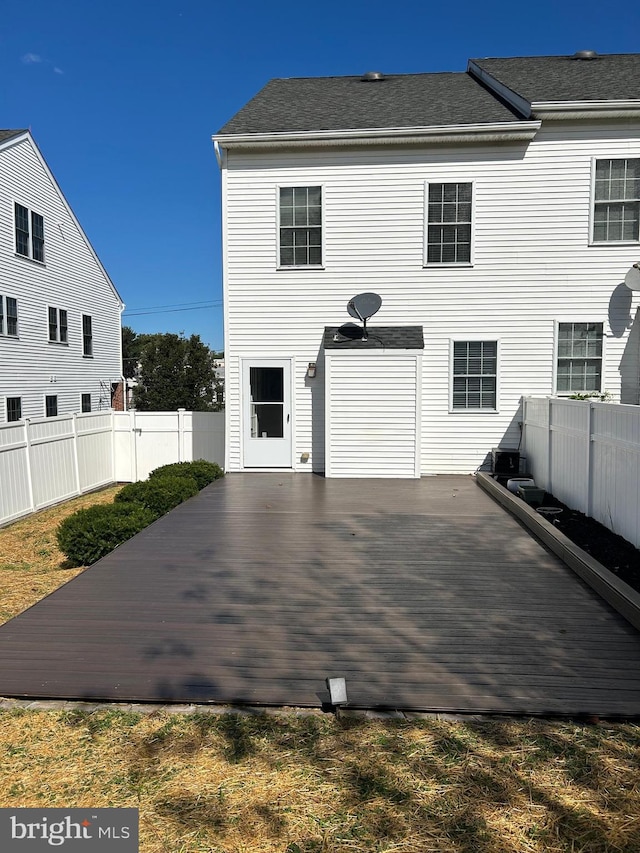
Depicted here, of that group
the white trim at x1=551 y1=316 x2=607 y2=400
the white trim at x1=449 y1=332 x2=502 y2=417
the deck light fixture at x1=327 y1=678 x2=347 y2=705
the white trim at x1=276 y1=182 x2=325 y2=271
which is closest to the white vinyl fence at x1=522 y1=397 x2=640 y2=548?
the white trim at x1=449 y1=332 x2=502 y2=417

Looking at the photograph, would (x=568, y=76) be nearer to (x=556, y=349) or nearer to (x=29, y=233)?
(x=556, y=349)

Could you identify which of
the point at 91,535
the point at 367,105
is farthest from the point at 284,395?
the point at 367,105

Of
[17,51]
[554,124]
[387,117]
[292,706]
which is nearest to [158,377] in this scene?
[17,51]

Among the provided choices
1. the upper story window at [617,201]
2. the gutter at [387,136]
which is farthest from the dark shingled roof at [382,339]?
the upper story window at [617,201]

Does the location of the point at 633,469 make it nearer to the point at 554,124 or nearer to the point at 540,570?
the point at 540,570

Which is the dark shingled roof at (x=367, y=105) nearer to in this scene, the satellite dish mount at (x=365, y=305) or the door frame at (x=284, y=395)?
the satellite dish mount at (x=365, y=305)

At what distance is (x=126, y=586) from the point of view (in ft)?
16.1

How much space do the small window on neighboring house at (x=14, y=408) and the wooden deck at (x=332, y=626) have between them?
11.9m

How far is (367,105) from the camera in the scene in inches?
445

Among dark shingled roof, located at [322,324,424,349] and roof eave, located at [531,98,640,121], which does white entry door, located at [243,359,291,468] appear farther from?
roof eave, located at [531,98,640,121]

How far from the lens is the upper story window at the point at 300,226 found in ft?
34.6

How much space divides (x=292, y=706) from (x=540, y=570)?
3036 millimetres

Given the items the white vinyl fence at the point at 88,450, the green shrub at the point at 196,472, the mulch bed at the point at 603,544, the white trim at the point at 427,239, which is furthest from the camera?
the white trim at the point at 427,239
